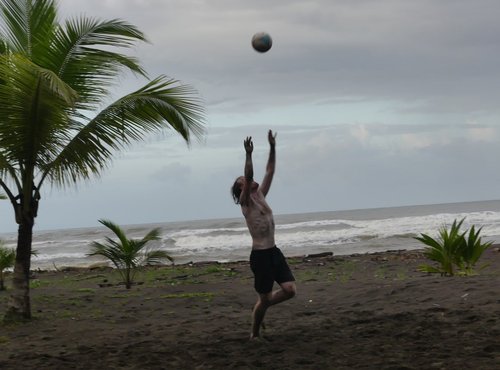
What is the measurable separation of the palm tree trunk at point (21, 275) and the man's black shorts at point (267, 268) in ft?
11.6

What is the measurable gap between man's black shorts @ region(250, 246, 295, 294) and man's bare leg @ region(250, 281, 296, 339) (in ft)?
0.22

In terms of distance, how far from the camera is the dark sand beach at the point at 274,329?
6.16 meters

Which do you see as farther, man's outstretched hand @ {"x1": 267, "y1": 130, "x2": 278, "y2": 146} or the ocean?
the ocean

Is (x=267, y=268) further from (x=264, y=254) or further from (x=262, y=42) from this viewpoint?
(x=262, y=42)

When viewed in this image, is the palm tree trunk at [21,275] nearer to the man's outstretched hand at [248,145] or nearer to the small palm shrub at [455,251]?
the man's outstretched hand at [248,145]

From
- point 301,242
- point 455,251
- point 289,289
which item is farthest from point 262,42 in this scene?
point 301,242

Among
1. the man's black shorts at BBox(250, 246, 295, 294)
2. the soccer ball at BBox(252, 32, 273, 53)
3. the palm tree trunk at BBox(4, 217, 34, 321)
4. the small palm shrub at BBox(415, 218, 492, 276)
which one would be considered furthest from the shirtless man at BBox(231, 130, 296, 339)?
the small palm shrub at BBox(415, 218, 492, 276)

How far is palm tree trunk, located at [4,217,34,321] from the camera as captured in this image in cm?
888

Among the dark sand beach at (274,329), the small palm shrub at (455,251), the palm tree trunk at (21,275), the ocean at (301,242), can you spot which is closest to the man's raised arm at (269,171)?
the dark sand beach at (274,329)

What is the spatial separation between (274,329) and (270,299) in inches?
42.2

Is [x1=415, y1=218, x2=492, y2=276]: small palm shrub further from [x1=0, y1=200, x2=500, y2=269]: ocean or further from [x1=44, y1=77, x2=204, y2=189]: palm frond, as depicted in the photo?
[x1=0, y1=200, x2=500, y2=269]: ocean

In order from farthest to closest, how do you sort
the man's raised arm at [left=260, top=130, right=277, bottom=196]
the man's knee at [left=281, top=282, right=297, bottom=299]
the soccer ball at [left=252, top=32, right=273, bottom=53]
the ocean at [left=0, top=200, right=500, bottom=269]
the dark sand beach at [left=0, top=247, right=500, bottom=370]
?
the ocean at [left=0, top=200, right=500, bottom=269], the soccer ball at [left=252, top=32, right=273, bottom=53], the man's raised arm at [left=260, top=130, right=277, bottom=196], the man's knee at [left=281, top=282, right=297, bottom=299], the dark sand beach at [left=0, top=247, right=500, bottom=370]

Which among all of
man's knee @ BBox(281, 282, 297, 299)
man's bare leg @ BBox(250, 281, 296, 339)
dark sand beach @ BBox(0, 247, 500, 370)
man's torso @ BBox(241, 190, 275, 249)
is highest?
man's torso @ BBox(241, 190, 275, 249)

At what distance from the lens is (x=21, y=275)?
890 centimetres
